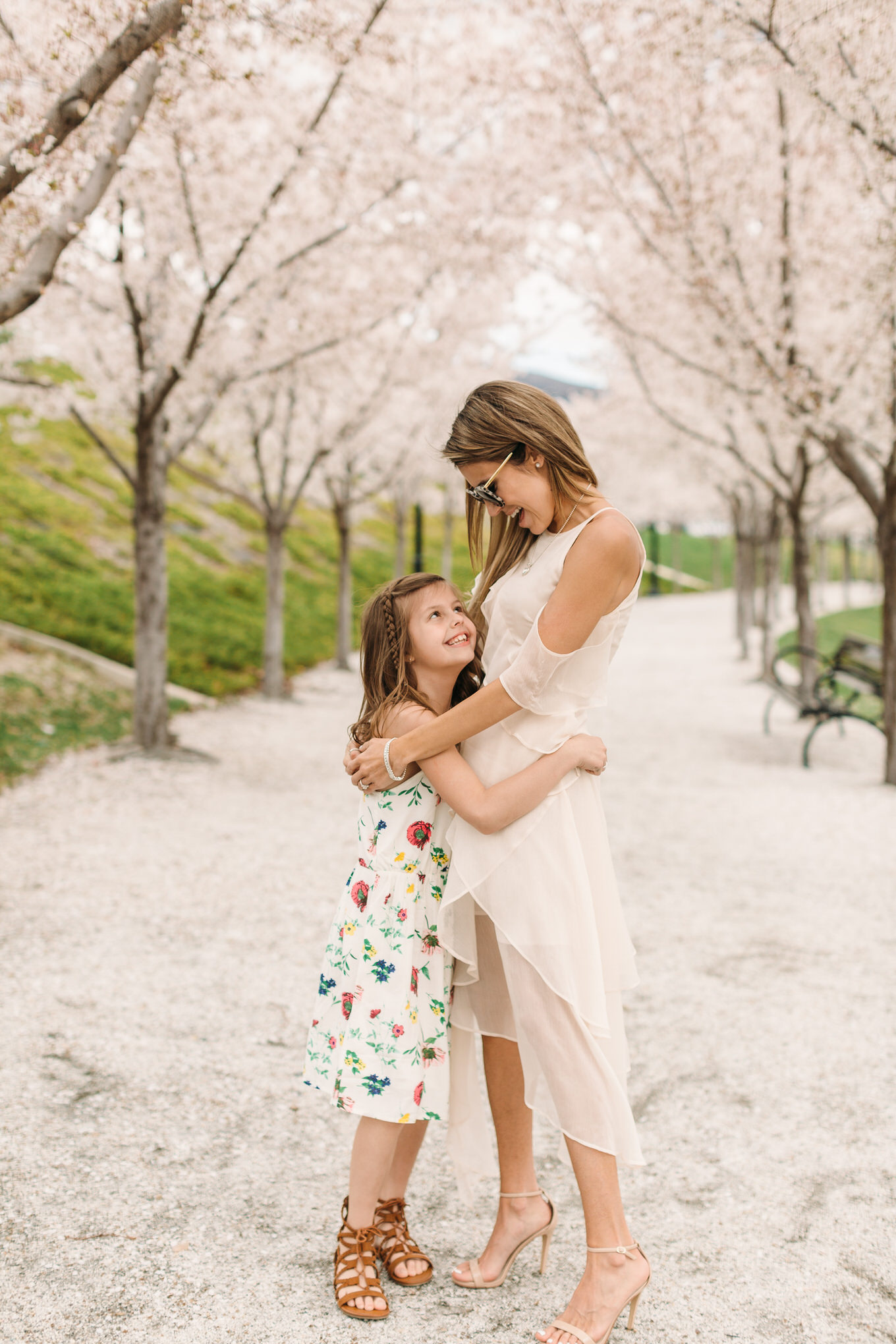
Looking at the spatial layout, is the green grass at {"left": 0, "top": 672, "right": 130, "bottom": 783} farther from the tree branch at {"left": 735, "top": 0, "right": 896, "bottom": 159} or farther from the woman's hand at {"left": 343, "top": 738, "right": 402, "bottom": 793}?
the tree branch at {"left": 735, "top": 0, "right": 896, "bottom": 159}

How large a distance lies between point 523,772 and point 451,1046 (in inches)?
31.8

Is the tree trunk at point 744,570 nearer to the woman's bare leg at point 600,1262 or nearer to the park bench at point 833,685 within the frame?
the park bench at point 833,685

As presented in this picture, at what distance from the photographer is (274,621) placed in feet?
41.2

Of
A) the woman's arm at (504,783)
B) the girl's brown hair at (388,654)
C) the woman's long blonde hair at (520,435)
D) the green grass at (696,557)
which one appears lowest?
the woman's arm at (504,783)

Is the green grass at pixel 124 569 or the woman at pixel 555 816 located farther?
the green grass at pixel 124 569

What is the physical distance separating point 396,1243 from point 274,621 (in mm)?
10528

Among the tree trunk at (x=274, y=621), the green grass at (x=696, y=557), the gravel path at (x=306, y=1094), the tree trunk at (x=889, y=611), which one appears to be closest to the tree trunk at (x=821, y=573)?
the green grass at (x=696, y=557)

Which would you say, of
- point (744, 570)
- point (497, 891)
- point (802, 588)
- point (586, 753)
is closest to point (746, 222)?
point (802, 588)

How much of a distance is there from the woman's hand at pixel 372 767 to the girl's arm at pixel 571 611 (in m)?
0.04

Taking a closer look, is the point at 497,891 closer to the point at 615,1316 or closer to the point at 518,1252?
the point at 615,1316

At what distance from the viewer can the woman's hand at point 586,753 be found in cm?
221

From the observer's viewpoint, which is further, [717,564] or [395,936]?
[717,564]

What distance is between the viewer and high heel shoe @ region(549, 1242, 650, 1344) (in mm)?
2074

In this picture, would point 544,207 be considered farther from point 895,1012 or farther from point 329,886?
point 895,1012
